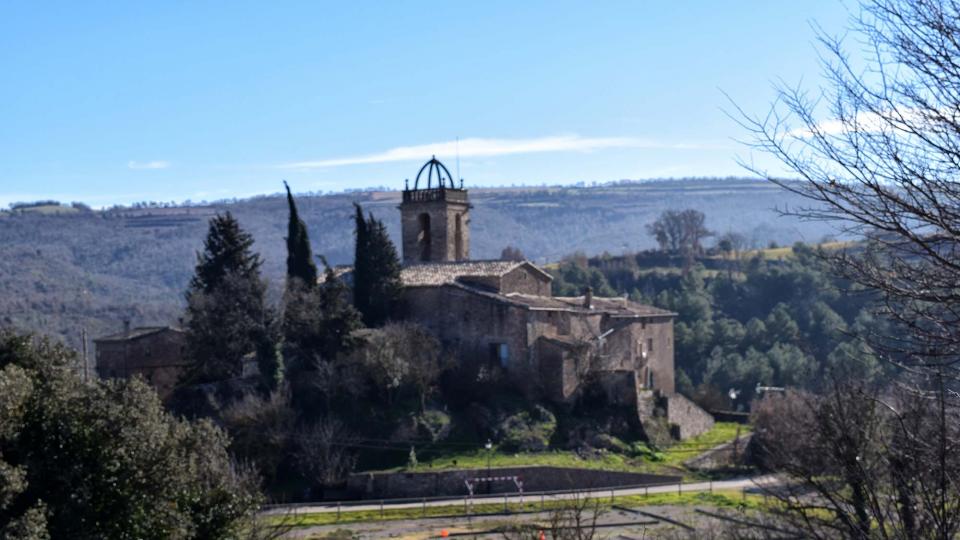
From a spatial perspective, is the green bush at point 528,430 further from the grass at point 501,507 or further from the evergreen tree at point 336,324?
the evergreen tree at point 336,324

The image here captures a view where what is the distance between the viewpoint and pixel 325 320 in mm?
40781

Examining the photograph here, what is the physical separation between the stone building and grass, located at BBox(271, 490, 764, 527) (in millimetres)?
11473

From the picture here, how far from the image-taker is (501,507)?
115 feet

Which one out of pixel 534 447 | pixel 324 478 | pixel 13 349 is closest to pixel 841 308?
pixel 534 447

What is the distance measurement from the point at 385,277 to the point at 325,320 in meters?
3.69

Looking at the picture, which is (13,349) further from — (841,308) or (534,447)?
(841,308)

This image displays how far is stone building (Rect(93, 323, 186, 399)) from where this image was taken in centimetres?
4322

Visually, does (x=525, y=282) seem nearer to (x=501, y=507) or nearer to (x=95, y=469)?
(x=501, y=507)

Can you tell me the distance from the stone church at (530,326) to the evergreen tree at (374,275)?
29.5 inches

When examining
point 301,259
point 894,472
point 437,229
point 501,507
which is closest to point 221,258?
point 301,259

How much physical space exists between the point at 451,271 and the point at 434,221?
4652 mm

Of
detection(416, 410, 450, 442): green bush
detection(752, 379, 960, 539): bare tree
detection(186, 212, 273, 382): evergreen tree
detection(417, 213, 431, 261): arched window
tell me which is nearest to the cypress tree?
detection(186, 212, 273, 382): evergreen tree

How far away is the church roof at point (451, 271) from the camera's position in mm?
43969

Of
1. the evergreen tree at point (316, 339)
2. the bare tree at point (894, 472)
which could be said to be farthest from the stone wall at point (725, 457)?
the bare tree at point (894, 472)
